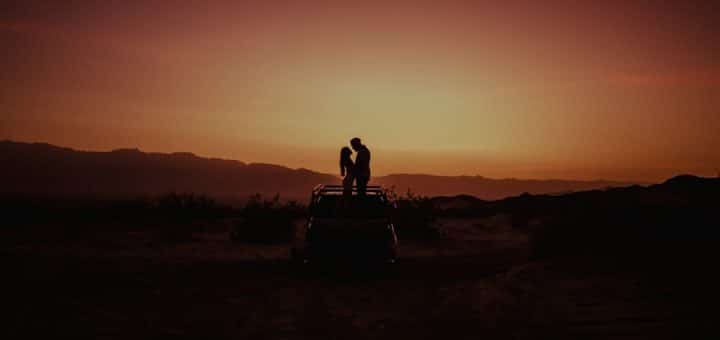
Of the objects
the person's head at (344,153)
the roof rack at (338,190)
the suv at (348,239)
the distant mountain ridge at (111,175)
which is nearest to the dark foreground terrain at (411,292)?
the suv at (348,239)

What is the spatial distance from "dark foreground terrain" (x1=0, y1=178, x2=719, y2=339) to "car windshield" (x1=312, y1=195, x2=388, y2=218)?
1.22 m

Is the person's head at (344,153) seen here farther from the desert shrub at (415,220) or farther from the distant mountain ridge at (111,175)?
the distant mountain ridge at (111,175)

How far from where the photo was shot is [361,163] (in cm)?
1391

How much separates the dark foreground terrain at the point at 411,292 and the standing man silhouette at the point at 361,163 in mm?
2453

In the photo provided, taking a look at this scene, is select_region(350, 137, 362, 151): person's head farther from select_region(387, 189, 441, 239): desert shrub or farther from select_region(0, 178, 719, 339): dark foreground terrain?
select_region(387, 189, 441, 239): desert shrub

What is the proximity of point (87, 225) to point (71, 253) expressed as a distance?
16.2 feet

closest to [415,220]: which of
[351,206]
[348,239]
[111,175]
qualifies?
[351,206]

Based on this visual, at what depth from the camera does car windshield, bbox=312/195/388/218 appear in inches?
479

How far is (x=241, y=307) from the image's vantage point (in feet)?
28.5

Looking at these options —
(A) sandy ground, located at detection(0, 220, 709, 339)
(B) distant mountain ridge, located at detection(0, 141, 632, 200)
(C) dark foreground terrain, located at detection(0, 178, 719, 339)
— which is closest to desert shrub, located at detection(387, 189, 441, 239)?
(C) dark foreground terrain, located at detection(0, 178, 719, 339)

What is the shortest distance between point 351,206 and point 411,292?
282 cm

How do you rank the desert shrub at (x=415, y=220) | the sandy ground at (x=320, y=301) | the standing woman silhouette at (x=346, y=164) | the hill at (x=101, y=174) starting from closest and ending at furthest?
1. the sandy ground at (x=320, y=301)
2. the standing woman silhouette at (x=346, y=164)
3. the desert shrub at (x=415, y=220)
4. the hill at (x=101, y=174)

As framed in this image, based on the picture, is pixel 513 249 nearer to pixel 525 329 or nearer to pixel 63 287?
pixel 525 329

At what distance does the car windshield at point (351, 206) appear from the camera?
12.2 metres
